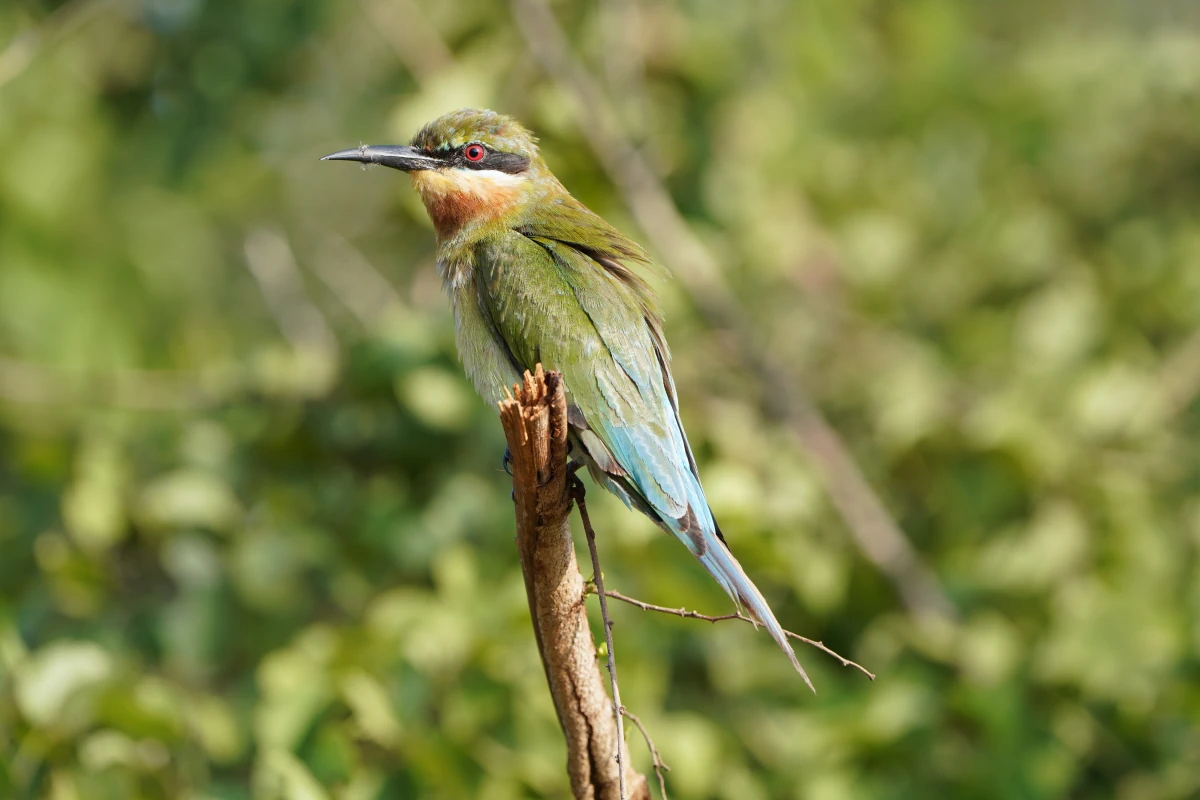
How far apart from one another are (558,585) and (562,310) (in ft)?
2.15

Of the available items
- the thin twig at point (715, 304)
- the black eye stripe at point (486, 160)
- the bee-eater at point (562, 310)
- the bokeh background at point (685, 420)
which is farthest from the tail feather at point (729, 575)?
the thin twig at point (715, 304)

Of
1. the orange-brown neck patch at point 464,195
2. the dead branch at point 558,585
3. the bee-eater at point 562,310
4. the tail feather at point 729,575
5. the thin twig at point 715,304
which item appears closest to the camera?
the dead branch at point 558,585

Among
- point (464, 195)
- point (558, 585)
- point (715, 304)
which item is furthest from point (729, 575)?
point (715, 304)

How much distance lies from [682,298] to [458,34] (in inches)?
44.1

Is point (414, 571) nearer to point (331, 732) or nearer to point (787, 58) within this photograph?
point (331, 732)

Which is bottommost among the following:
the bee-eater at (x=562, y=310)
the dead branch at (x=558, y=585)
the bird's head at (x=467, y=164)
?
the dead branch at (x=558, y=585)

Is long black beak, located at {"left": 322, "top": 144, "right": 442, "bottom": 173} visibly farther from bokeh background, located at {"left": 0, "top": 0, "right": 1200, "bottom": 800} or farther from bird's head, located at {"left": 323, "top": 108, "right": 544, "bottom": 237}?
bokeh background, located at {"left": 0, "top": 0, "right": 1200, "bottom": 800}

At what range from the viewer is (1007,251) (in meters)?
4.27

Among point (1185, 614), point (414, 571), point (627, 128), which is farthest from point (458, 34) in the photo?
point (1185, 614)

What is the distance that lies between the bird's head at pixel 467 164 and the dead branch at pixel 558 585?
947 millimetres

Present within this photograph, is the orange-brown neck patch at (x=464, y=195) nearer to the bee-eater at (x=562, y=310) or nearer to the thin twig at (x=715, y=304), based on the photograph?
the bee-eater at (x=562, y=310)

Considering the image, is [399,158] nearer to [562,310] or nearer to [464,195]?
[464,195]

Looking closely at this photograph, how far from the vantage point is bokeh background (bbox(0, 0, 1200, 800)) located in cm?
275

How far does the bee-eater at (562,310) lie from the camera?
2.19 m
